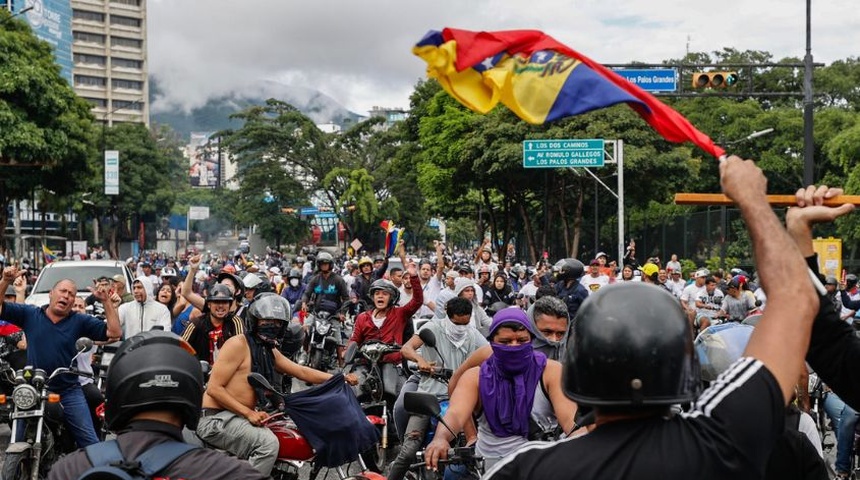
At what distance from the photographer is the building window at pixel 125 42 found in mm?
141375

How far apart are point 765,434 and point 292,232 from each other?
86.3 meters

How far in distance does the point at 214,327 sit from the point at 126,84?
141139 mm

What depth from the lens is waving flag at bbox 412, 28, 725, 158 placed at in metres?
3.52

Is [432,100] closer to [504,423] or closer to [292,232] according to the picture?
[292,232]

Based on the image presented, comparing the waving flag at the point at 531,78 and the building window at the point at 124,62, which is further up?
the building window at the point at 124,62

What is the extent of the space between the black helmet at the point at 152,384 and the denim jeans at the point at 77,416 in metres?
5.66

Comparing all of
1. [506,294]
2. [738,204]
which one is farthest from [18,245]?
[738,204]

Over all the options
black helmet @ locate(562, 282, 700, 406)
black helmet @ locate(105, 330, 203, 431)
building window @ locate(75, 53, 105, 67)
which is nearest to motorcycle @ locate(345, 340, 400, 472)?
black helmet @ locate(105, 330, 203, 431)

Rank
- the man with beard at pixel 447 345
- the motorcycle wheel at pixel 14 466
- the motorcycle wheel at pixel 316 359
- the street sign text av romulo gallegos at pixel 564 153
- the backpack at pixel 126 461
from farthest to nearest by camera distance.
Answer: the street sign text av romulo gallegos at pixel 564 153, the motorcycle wheel at pixel 316 359, the man with beard at pixel 447 345, the motorcycle wheel at pixel 14 466, the backpack at pixel 126 461

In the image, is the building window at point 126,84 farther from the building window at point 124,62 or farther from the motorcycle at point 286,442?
the motorcycle at point 286,442

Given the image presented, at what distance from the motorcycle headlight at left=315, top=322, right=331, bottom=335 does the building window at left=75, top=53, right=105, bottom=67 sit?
132 metres

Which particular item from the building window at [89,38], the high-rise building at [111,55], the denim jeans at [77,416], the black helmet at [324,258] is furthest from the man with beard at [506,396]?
the building window at [89,38]

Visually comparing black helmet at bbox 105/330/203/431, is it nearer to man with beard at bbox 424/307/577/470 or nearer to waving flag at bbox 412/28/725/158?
waving flag at bbox 412/28/725/158

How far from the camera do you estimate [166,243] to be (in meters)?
115
